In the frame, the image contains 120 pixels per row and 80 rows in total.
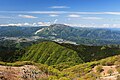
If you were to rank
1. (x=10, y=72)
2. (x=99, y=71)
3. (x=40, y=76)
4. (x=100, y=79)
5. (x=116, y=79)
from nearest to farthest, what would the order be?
(x=116, y=79), (x=100, y=79), (x=10, y=72), (x=40, y=76), (x=99, y=71)

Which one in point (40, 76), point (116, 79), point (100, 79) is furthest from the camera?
point (40, 76)

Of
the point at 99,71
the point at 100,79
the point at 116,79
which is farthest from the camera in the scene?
the point at 99,71

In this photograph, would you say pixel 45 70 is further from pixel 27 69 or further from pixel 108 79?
pixel 108 79

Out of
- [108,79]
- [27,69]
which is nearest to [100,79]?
[108,79]

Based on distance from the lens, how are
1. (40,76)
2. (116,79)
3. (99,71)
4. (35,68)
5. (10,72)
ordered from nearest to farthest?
1. (116,79)
2. (10,72)
3. (40,76)
4. (35,68)
5. (99,71)

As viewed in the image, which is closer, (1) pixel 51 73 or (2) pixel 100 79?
(2) pixel 100 79

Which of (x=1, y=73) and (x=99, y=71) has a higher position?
(x=1, y=73)

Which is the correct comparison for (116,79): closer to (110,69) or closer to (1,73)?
(110,69)

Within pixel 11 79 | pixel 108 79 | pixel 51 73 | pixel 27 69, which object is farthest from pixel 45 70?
pixel 108 79

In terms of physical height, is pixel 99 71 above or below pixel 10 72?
below
